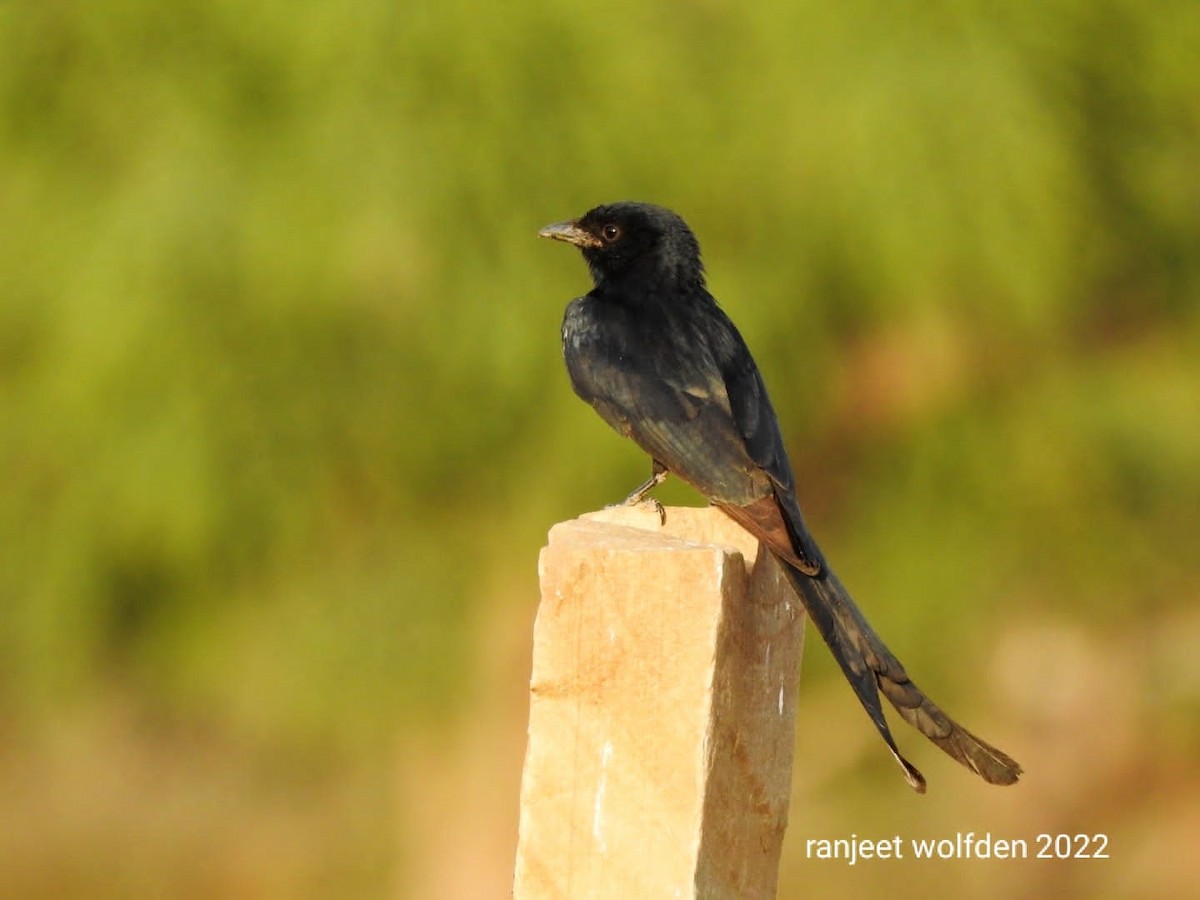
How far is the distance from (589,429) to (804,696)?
5.06ft

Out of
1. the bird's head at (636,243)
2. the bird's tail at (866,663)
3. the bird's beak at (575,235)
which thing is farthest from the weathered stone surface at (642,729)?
the bird's beak at (575,235)

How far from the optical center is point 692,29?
819 centimetres

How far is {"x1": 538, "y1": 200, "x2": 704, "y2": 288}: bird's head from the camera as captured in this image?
447 cm

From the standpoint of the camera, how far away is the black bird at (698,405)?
3016 millimetres

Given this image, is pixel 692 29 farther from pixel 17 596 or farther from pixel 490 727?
pixel 17 596

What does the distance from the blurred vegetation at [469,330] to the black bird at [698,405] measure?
275cm

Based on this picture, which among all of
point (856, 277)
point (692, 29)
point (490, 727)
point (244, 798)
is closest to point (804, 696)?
point (490, 727)

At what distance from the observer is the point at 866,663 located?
3.06 metres

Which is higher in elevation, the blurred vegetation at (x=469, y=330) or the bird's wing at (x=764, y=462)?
the blurred vegetation at (x=469, y=330)

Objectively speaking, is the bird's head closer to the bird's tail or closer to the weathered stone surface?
the bird's tail

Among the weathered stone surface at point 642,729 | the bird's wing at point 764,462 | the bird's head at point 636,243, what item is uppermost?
the bird's head at point 636,243

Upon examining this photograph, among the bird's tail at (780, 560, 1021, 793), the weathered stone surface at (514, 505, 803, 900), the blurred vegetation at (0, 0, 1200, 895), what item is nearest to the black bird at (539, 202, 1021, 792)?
the bird's tail at (780, 560, 1021, 793)

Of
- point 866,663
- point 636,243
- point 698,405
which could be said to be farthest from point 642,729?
point 636,243

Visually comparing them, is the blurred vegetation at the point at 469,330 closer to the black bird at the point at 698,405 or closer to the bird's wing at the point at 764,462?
the black bird at the point at 698,405
